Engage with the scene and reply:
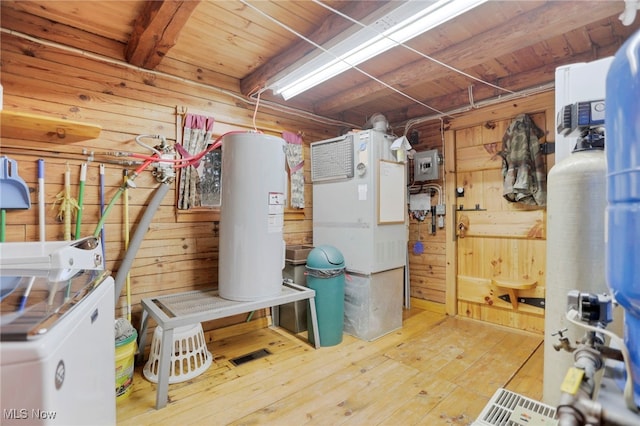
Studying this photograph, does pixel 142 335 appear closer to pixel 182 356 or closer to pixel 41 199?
pixel 182 356

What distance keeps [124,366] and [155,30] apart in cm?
212

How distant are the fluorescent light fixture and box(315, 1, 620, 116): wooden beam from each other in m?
0.60

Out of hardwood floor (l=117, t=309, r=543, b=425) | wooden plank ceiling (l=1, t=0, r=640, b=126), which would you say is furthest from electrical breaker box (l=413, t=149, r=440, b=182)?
hardwood floor (l=117, t=309, r=543, b=425)

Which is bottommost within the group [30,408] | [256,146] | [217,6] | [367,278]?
[367,278]

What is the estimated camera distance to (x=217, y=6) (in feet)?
6.28

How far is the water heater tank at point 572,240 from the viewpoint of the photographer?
50.0 inches

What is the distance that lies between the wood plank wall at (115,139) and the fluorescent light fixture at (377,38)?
80 centimetres

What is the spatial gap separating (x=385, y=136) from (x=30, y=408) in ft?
9.36

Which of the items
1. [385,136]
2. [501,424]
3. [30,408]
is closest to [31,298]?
[30,408]

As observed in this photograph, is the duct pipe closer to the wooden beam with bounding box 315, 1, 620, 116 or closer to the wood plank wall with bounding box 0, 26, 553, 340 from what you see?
the wood plank wall with bounding box 0, 26, 553, 340

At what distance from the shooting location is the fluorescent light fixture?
1625mm

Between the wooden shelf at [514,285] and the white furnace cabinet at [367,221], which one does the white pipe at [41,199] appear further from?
the wooden shelf at [514,285]

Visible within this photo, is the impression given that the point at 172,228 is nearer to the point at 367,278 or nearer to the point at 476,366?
the point at 367,278

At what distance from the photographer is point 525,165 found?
2.79 meters
